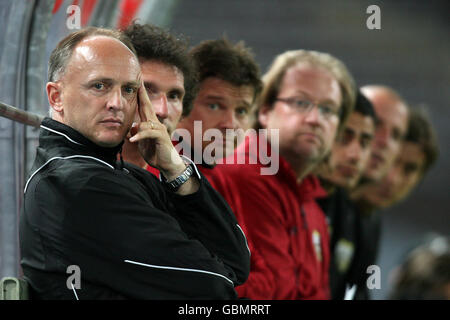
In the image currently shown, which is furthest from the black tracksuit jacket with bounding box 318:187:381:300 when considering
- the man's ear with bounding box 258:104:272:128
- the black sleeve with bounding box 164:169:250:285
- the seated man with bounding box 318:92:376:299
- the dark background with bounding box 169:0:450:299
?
the dark background with bounding box 169:0:450:299

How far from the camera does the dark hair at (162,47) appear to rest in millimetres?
1998

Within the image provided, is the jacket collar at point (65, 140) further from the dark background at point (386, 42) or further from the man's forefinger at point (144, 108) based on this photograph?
the dark background at point (386, 42)

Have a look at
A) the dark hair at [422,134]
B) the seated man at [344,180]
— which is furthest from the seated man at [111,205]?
the dark hair at [422,134]

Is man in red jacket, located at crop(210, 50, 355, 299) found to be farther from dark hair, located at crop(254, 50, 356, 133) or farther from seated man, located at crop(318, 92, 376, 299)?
seated man, located at crop(318, 92, 376, 299)

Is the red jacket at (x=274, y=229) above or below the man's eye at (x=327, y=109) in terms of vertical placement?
below

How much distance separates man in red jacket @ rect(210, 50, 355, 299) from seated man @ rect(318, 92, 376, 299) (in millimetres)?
472

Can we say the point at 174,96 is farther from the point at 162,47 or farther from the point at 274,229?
the point at 274,229

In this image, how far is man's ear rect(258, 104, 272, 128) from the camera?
277 cm

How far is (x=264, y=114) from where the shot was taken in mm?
2781

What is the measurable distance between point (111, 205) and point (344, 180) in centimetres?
216

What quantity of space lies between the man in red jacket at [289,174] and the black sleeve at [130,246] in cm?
70

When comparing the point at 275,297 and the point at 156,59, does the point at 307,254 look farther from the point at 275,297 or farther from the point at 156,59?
the point at 156,59

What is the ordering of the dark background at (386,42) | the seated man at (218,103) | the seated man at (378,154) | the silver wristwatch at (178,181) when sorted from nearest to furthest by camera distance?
1. the silver wristwatch at (178,181)
2. the seated man at (218,103)
3. the seated man at (378,154)
4. the dark background at (386,42)

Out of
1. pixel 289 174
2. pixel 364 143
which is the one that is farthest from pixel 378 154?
pixel 289 174
